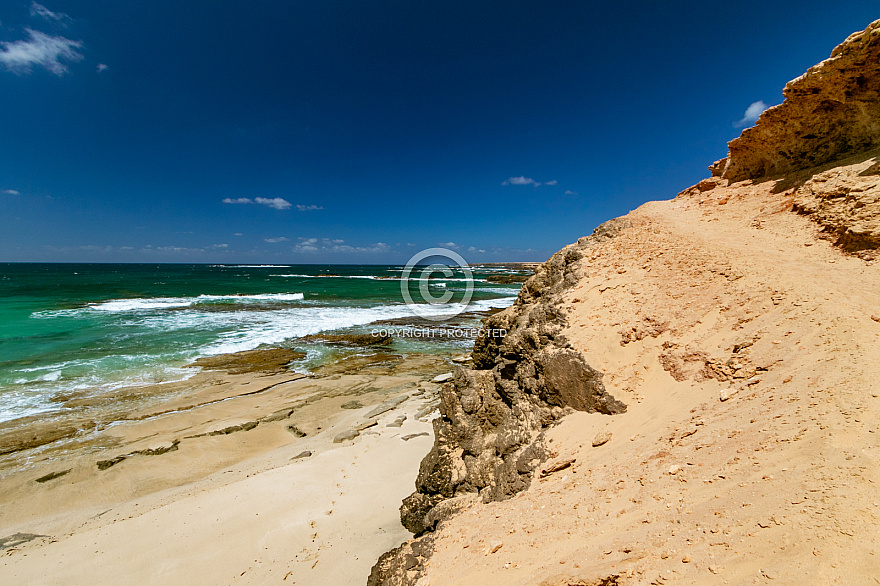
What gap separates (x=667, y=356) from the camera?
185 inches

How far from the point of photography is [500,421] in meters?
5.61

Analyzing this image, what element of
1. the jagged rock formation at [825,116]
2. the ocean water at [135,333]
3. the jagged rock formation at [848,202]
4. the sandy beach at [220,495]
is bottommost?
the sandy beach at [220,495]

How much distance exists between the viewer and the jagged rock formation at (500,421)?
14.6ft

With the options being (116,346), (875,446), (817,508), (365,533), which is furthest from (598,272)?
(116,346)

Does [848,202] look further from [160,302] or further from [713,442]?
[160,302]

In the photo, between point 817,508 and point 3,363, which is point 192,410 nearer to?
point 3,363

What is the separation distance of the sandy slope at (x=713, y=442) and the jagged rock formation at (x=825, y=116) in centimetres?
419

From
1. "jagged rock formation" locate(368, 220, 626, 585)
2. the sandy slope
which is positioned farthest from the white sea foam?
the sandy slope

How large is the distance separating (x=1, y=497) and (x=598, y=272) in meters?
13.2

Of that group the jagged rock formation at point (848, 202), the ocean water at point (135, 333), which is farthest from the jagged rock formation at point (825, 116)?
the ocean water at point (135, 333)

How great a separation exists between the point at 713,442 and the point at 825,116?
10515 mm

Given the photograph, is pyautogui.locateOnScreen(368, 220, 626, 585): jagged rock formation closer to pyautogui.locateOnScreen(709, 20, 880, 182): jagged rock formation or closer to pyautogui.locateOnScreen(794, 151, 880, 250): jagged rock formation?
pyautogui.locateOnScreen(794, 151, 880, 250): jagged rock formation

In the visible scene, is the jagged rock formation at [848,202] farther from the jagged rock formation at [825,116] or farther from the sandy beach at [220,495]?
the sandy beach at [220,495]

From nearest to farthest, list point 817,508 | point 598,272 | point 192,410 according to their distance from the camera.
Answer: point 817,508, point 598,272, point 192,410
